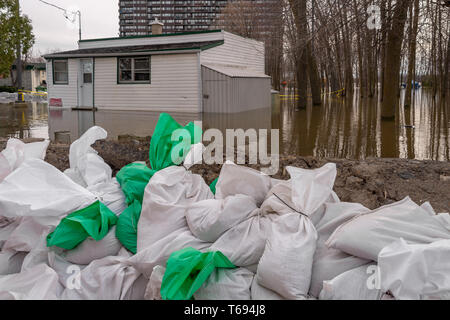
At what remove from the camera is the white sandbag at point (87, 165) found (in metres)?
3.55

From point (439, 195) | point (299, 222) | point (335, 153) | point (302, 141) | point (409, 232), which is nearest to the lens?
point (409, 232)

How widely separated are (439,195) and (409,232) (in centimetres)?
212

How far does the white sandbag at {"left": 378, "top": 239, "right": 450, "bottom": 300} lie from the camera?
74.3 inches

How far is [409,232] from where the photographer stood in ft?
7.13

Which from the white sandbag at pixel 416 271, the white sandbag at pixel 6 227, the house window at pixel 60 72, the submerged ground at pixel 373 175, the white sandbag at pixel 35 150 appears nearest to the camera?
the white sandbag at pixel 416 271

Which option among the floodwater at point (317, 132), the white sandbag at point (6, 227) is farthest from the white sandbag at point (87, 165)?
the floodwater at point (317, 132)

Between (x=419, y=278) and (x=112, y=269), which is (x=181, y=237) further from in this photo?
(x=419, y=278)

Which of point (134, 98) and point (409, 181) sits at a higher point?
point (134, 98)

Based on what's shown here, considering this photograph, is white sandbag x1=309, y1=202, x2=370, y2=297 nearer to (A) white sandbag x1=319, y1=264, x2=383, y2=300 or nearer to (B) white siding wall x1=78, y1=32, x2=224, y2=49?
(A) white sandbag x1=319, y1=264, x2=383, y2=300

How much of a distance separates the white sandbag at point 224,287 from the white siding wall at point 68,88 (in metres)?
18.6

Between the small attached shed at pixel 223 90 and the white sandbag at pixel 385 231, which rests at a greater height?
the small attached shed at pixel 223 90

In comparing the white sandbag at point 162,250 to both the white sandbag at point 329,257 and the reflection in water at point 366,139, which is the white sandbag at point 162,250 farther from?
the reflection in water at point 366,139

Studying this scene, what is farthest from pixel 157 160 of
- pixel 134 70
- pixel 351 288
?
pixel 134 70
